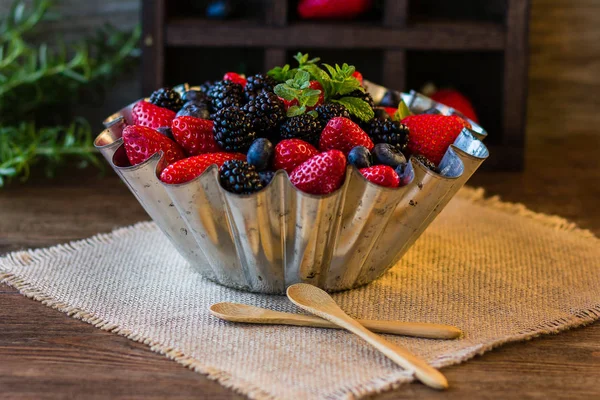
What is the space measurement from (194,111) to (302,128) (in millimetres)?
147

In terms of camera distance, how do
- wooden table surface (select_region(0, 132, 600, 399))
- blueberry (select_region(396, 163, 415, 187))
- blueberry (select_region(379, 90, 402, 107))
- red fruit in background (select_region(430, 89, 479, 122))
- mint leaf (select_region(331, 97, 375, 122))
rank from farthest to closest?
1. red fruit in background (select_region(430, 89, 479, 122))
2. blueberry (select_region(379, 90, 402, 107))
3. mint leaf (select_region(331, 97, 375, 122))
4. blueberry (select_region(396, 163, 415, 187))
5. wooden table surface (select_region(0, 132, 600, 399))

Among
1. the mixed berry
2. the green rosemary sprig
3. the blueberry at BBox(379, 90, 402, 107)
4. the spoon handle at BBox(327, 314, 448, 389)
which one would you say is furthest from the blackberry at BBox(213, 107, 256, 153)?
the green rosemary sprig

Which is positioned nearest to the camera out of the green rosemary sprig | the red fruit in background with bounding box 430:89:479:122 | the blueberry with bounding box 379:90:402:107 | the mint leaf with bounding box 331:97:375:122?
the mint leaf with bounding box 331:97:375:122

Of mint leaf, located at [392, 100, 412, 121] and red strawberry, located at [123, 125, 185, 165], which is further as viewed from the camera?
mint leaf, located at [392, 100, 412, 121]

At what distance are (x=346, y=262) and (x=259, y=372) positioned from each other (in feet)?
0.62

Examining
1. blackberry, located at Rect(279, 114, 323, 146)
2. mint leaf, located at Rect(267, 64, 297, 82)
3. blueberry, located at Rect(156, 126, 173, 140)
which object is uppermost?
mint leaf, located at Rect(267, 64, 297, 82)

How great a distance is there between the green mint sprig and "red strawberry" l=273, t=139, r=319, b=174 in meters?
0.06

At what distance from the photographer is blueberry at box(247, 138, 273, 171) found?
2.54ft

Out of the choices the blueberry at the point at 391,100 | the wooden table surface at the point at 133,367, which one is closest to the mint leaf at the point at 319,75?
the blueberry at the point at 391,100

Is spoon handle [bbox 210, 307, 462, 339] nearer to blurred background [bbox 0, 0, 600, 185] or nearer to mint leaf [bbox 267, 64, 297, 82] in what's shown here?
mint leaf [bbox 267, 64, 297, 82]

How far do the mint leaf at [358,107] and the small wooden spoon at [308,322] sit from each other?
246 mm

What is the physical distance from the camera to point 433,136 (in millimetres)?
868

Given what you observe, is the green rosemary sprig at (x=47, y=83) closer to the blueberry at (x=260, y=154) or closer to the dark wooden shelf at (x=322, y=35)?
the dark wooden shelf at (x=322, y=35)

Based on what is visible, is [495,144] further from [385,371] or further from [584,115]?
[385,371]
